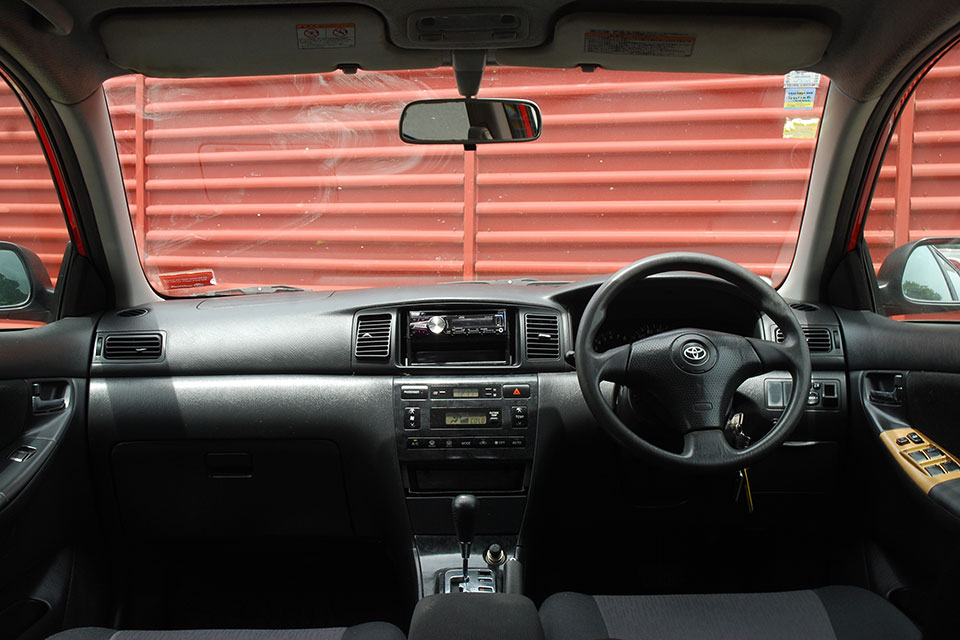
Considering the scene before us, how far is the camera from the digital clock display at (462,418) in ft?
8.06

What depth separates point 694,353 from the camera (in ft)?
6.65

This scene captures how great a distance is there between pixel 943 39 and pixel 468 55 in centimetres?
146

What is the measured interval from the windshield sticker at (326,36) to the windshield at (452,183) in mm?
1270

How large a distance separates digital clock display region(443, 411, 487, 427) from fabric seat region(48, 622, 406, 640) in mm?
747

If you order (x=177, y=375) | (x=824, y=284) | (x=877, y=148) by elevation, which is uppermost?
(x=877, y=148)

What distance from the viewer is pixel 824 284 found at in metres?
2.88

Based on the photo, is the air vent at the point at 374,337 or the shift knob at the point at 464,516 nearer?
the shift knob at the point at 464,516

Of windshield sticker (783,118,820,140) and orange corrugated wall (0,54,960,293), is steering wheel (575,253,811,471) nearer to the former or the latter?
windshield sticker (783,118,820,140)

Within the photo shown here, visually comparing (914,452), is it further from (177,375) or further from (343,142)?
(343,142)

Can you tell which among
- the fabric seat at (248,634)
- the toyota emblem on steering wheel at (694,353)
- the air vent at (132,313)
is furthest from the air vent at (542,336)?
the air vent at (132,313)

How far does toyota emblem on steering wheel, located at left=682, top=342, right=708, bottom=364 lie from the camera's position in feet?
6.62

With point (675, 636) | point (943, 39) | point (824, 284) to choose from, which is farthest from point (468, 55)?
point (675, 636)

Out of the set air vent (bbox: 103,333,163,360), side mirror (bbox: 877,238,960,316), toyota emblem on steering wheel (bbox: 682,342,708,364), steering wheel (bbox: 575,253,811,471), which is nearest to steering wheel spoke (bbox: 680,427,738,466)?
steering wheel (bbox: 575,253,811,471)

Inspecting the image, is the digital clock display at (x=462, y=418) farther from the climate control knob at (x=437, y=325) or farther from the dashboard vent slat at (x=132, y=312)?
the dashboard vent slat at (x=132, y=312)
